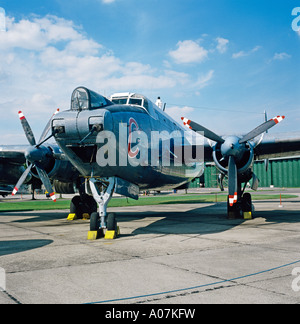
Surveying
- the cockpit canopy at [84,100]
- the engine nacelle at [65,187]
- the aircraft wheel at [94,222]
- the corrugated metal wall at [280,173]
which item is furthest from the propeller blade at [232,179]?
the corrugated metal wall at [280,173]

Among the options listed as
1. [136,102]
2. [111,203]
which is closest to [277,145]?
[136,102]

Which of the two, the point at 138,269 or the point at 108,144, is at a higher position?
the point at 108,144

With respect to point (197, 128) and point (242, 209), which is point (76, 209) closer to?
point (197, 128)

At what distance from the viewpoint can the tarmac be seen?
4.58m

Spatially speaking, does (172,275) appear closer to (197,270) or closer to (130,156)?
(197,270)

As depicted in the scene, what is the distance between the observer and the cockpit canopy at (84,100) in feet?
32.0

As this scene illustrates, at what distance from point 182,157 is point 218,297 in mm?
11493

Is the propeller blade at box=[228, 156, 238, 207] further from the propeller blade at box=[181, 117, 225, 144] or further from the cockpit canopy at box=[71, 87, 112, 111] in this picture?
the cockpit canopy at box=[71, 87, 112, 111]

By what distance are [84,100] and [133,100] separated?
10.2 feet

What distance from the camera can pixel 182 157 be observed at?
15.8m

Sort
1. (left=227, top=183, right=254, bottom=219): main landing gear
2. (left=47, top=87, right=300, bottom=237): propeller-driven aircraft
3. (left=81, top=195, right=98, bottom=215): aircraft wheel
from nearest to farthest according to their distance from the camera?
(left=47, top=87, right=300, bottom=237): propeller-driven aircraft < (left=227, top=183, right=254, bottom=219): main landing gear < (left=81, top=195, right=98, bottom=215): aircraft wheel

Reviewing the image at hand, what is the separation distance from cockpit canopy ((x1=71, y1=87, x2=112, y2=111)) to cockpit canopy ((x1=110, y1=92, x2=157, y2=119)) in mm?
2644

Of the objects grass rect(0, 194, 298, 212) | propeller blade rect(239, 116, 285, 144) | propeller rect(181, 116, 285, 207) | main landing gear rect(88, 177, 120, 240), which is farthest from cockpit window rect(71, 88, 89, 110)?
grass rect(0, 194, 298, 212)
